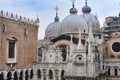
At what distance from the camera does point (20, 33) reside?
35906 mm

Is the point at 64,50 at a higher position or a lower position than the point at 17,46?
lower

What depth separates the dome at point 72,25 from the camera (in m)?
44.2

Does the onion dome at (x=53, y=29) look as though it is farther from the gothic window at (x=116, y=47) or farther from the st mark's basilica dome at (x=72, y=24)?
the gothic window at (x=116, y=47)

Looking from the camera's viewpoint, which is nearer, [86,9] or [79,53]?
[79,53]

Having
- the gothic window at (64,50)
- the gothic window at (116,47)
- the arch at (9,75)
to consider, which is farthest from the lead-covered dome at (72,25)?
the arch at (9,75)

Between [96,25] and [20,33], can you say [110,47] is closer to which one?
[96,25]

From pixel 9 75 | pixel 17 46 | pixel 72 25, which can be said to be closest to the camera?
pixel 9 75

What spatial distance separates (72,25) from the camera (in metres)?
44.4

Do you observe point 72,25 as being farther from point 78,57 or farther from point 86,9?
point 86,9

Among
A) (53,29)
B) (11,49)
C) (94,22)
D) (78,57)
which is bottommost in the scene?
(78,57)

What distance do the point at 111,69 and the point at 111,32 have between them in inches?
376

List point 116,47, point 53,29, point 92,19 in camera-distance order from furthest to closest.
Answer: point 53,29
point 92,19
point 116,47

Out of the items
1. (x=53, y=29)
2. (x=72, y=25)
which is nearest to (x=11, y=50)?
(x=72, y=25)

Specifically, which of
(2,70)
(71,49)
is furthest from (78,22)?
(2,70)
